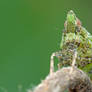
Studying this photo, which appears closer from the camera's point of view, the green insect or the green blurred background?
the green insect

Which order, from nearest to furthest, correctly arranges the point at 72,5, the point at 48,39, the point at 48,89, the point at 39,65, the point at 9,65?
the point at 48,89
the point at 9,65
the point at 39,65
the point at 48,39
the point at 72,5

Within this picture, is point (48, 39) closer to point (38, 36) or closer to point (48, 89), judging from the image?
point (38, 36)

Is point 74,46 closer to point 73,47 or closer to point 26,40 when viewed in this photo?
point 73,47

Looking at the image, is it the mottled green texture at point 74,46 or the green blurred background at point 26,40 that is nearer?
the mottled green texture at point 74,46

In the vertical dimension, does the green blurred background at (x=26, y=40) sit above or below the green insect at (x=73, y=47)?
above

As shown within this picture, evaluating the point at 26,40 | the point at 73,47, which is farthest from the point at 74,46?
the point at 26,40

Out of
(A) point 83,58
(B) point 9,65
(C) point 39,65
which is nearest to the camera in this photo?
(A) point 83,58

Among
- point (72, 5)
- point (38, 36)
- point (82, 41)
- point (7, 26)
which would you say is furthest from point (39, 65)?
point (82, 41)
